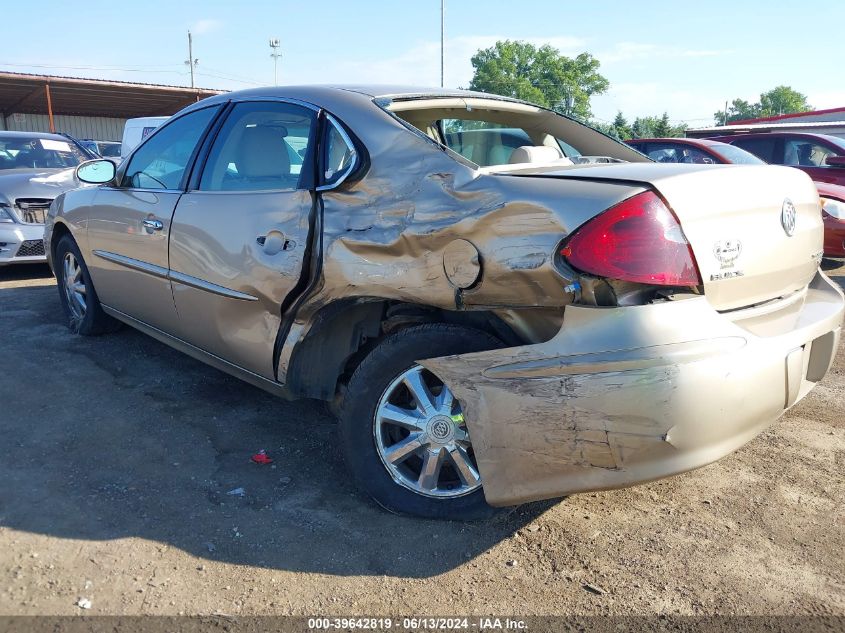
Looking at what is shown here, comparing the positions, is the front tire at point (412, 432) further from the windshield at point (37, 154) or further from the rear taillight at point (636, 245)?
the windshield at point (37, 154)

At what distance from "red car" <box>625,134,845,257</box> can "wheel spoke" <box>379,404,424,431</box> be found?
16.1ft

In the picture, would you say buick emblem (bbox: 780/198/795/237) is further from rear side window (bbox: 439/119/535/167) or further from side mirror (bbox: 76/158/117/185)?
side mirror (bbox: 76/158/117/185)

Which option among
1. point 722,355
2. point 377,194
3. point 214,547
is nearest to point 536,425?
point 722,355

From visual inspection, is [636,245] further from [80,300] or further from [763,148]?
[763,148]

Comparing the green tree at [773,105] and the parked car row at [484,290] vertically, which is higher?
the green tree at [773,105]

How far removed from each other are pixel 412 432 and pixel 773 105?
4577 inches

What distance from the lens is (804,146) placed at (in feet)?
31.8

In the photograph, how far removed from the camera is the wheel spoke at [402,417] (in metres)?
2.70

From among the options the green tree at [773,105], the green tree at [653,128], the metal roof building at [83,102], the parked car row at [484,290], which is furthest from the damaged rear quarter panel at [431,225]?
the green tree at [773,105]

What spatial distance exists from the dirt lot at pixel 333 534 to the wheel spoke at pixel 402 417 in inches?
15.0

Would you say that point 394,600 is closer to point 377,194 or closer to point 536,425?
point 536,425

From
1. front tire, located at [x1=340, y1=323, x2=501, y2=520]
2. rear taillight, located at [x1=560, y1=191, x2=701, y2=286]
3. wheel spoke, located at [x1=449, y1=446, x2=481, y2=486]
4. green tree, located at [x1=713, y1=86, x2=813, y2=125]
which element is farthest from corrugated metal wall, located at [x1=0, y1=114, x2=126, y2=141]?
green tree, located at [x1=713, y1=86, x2=813, y2=125]

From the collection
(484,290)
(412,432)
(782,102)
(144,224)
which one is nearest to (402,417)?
(412,432)

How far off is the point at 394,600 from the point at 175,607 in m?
0.69
